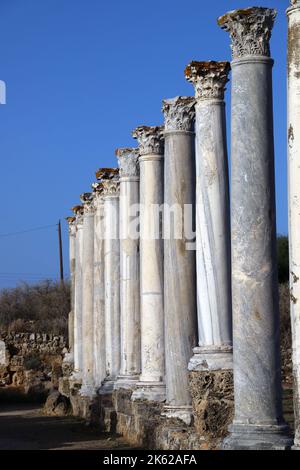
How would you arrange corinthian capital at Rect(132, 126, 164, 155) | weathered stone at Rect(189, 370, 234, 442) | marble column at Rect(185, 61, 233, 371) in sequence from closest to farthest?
weathered stone at Rect(189, 370, 234, 442) → marble column at Rect(185, 61, 233, 371) → corinthian capital at Rect(132, 126, 164, 155)

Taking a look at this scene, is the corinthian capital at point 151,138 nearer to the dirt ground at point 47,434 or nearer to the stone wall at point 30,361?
the dirt ground at point 47,434

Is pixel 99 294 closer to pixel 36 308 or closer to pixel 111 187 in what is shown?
pixel 111 187

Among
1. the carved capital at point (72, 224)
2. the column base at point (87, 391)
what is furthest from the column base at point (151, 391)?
the carved capital at point (72, 224)

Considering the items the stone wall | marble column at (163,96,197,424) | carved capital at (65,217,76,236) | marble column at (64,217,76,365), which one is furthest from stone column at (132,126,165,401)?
the stone wall

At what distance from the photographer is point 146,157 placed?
20.2m

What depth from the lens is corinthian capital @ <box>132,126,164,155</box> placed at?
1995 centimetres

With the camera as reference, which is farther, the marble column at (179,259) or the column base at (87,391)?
the column base at (87,391)

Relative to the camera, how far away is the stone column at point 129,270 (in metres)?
22.2

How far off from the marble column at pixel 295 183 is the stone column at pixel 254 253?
5.52 ft

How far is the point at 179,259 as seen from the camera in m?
16.9

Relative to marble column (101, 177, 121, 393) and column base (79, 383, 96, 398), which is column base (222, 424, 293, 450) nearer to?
marble column (101, 177, 121, 393)

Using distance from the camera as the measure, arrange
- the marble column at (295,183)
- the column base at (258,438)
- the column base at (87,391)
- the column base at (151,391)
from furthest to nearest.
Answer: the column base at (87,391) < the column base at (151,391) < the column base at (258,438) < the marble column at (295,183)

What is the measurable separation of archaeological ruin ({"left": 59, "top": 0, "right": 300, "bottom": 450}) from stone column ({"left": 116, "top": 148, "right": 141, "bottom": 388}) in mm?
25
